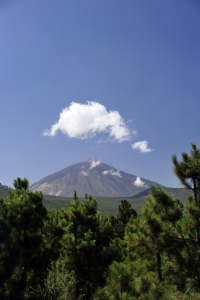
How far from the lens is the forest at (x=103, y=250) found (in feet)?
25.5

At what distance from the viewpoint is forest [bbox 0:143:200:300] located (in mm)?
7781

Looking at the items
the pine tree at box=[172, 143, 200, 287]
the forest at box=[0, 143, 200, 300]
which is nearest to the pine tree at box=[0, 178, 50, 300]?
the forest at box=[0, 143, 200, 300]

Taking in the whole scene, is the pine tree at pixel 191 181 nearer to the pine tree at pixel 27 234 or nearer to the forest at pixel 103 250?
the forest at pixel 103 250

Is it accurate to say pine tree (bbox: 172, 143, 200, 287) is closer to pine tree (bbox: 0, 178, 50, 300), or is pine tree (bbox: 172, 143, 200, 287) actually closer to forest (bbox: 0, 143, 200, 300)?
forest (bbox: 0, 143, 200, 300)

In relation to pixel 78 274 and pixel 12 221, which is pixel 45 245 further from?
pixel 78 274

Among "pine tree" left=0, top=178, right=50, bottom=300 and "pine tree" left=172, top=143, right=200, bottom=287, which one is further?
"pine tree" left=0, top=178, right=50, bottom=300

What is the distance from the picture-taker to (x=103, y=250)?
13.9 m

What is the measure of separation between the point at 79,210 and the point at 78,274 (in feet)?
14.7

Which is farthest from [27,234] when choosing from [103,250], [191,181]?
[191,181]

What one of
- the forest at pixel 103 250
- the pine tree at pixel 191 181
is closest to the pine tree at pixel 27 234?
the forest at pixel 103 250

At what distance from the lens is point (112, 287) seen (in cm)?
852

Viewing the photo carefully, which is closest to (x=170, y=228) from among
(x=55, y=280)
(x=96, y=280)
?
(x=55, y=280)

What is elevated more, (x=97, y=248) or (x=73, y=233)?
(x=73, y=233)

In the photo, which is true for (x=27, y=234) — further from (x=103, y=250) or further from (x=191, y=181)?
(x=191, y=181)
